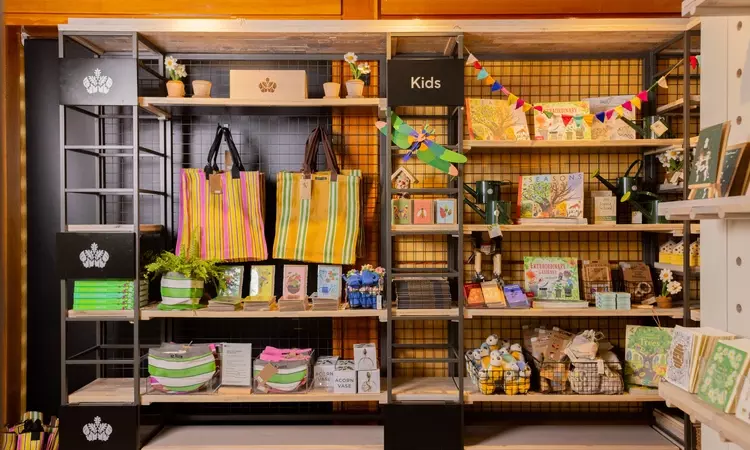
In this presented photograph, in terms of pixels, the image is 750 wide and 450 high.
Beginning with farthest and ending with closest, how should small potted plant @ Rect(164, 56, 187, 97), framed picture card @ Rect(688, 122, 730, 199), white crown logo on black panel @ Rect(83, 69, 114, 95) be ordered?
small potted plant @ Rect(164, 56, 187, 97)
white crown logo on black panel @ Rect(83, 69, 114, 95)
framed picture card @ Rect(688, 122, 730, 199)

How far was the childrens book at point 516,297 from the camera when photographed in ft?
11.7

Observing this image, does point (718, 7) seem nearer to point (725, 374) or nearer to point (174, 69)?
point (725, 374)

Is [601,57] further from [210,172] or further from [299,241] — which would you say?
[210,172]

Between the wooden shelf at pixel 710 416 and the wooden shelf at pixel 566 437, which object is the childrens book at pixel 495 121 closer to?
the wooden shelf at pixel 566 437

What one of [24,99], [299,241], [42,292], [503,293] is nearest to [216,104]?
[299,241]

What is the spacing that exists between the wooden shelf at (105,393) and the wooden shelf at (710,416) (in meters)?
2.81

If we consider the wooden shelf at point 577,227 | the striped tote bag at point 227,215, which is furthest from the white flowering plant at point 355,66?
the wooden shelf at point 577,227

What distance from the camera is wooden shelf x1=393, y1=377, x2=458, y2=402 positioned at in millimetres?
3539

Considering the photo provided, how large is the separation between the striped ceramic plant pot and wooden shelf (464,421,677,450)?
1785 mm

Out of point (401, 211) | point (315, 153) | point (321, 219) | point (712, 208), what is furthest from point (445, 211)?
point (712, 208)

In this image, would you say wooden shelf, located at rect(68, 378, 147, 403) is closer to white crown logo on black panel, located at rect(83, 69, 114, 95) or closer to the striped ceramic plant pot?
the striped ceramic plant pot

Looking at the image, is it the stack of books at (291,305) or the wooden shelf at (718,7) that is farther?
the stack of books at (291,305)

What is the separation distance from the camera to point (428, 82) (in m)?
3.44

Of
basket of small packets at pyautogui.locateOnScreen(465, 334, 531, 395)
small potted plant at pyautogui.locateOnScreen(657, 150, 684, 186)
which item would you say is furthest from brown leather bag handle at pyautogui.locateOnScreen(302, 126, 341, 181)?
small potted plant at pyautogui.locateOnScreen(657, 150, 684, 186)
